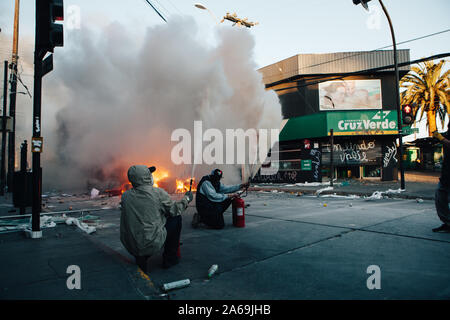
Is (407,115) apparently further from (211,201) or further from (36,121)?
(36,121)

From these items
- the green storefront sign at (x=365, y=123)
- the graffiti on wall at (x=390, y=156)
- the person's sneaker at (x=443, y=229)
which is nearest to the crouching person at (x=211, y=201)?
the person's sneaker at (x=443, y=229)

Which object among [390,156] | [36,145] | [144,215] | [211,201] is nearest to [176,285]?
[144,215]

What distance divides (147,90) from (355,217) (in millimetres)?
9165

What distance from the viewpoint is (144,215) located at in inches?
117

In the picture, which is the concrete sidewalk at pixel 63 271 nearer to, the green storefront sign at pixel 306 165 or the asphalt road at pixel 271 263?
the asphalt road at pixel 271 263

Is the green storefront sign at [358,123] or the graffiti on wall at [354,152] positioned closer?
the green storefront sign at [358,123]

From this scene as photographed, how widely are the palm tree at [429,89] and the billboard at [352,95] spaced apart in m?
6.88

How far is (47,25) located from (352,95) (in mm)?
16601

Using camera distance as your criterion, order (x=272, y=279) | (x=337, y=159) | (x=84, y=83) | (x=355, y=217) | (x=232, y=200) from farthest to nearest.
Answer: (x=337, y=159), (x=84, y=83), (x=355, y=217), (x=232, y=200), (x=272, y=279)

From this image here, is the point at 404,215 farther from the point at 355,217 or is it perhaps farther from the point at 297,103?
the point at 297,103

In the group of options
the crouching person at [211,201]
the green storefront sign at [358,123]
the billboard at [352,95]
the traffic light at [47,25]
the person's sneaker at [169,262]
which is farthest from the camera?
the billboard at [352,95]

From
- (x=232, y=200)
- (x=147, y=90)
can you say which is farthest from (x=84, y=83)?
(x=232, y=200)

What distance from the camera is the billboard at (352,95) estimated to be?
54.7ft
